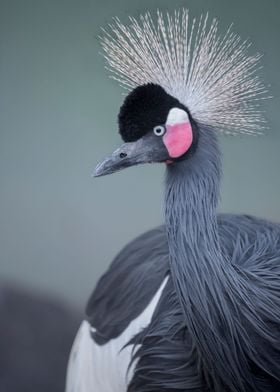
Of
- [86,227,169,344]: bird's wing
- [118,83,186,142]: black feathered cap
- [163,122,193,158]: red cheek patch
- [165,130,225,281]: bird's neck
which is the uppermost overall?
[118,83,186,142]: black feathered cap

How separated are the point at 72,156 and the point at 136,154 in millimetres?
798

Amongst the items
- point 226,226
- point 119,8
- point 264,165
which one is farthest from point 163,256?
point 119,8

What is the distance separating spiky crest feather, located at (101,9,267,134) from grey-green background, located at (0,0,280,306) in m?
0.48

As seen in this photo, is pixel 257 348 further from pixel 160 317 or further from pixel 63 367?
pixel 63 367

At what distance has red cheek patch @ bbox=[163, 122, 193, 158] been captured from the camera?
1.05 metres

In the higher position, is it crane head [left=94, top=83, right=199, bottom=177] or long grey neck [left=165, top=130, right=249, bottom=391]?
crane head [left=94, top=83, right=199, bottom=177]

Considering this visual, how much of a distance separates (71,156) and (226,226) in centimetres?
60

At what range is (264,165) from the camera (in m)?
1.72

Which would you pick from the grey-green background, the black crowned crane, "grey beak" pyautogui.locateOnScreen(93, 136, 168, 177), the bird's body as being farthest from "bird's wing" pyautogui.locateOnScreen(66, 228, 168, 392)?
"grey beak" pyautogui.locateOnScreen(93, 136, 168, 177)

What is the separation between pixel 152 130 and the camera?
1.07 m

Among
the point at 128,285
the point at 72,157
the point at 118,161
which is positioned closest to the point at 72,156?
the point at 72,157

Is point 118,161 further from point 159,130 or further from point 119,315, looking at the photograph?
point 119,315

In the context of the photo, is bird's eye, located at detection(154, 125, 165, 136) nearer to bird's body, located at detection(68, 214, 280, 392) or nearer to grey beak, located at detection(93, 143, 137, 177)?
grey beak, located at detection(93, 143, 137, 177)

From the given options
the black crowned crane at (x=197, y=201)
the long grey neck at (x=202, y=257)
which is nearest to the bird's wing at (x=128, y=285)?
the black crowned crane at (x=197, y=201)
